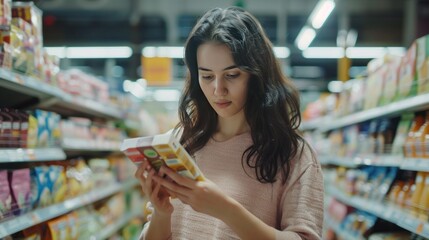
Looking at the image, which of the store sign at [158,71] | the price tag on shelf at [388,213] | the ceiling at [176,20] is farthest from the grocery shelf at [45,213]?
the ceiling at [176,20]

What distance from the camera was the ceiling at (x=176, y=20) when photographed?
10.7 meters

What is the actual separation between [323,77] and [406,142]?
1472 cm

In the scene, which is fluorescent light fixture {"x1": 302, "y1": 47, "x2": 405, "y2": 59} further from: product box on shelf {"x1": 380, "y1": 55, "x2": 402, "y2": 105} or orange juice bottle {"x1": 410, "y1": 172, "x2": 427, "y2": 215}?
orange juice bottle {"x1": 410, "y1": 172, "x2": 427, "y2": 215}

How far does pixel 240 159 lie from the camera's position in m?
1.68

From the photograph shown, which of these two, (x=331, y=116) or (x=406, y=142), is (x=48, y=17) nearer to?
(x=331, y=116)

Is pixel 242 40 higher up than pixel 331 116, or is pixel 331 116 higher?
pixel 242 40

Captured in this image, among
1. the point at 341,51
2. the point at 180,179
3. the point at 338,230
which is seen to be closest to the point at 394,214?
the point at 338,230

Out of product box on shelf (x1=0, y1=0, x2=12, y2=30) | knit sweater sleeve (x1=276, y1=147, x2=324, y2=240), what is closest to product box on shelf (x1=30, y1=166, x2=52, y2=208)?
product box on shelf (x1=0, y1=0, x2=12, y2=30)

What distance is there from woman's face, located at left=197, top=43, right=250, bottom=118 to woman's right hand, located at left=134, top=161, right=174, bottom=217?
348 millimetres

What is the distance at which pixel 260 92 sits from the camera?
5.50ft

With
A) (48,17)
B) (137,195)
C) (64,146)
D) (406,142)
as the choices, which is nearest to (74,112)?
(64,146)

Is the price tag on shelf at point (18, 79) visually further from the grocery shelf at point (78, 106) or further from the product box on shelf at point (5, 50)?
the grocery shelf at point (78, 106)

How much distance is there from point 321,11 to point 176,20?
4939 millimetres

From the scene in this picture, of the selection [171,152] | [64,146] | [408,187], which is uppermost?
[171,152]
